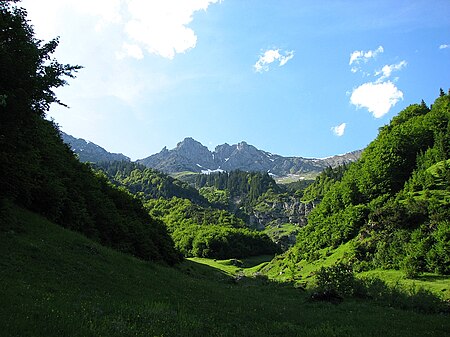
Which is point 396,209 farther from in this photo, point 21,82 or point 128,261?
point 21,82

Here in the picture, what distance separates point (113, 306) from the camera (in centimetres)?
1573

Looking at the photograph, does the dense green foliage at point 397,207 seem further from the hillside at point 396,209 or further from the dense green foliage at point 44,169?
the dense green foliage at point 44,169

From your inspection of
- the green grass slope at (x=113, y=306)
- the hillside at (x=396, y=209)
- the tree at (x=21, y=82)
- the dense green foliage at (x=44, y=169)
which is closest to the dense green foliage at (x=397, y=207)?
the hillside at (x=396, y=209)

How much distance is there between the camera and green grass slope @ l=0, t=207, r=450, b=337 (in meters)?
12.1

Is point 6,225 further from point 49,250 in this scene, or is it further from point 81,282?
point 81,282

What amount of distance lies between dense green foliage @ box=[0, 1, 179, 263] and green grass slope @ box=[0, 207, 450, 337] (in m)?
4.76

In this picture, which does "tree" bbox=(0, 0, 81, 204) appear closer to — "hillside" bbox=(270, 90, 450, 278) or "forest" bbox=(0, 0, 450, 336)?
"forest" bbox=(0, 0, 450, 336)

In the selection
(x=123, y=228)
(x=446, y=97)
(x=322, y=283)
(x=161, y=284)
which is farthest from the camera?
(x=446, y=97)

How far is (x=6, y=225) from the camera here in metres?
26.3

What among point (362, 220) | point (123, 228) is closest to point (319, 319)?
point (123, 228)

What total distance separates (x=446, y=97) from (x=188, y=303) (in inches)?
5557

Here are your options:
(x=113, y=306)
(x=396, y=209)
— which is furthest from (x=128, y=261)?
(x=396, y=209)

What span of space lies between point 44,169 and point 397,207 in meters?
62.8

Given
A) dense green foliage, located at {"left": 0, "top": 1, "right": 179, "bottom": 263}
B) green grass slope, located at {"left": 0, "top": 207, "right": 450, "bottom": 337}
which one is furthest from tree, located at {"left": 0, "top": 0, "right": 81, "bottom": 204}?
green grass slope, located at {"left": 0, "top": 207, "right": 450, "bottom": 337}
